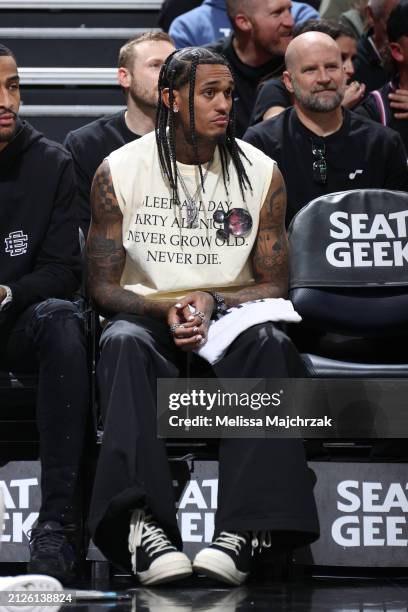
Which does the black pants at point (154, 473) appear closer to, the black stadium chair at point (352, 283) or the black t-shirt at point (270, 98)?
the black stadium chair at point (352, 283)

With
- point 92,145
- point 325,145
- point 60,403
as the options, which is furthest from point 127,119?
point 60,403

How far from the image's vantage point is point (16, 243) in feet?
11.9

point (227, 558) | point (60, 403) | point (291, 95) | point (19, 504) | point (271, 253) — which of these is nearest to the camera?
point (227, 558)

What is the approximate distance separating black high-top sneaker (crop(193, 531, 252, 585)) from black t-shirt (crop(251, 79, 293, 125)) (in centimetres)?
218

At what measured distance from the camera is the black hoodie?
3.63 meters

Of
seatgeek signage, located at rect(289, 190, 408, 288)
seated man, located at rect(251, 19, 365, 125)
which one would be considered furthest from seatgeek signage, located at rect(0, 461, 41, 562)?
seated man, located at rect(251, 19, 365, 125)

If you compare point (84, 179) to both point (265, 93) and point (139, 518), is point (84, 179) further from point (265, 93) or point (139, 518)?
point (139, 518)

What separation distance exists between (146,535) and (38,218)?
1088 millimetres

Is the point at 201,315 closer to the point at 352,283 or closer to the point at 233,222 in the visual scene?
the point at 233,222

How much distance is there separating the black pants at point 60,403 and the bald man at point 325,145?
3.64ft

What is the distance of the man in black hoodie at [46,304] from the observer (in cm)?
325

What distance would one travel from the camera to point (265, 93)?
4859 millimetres

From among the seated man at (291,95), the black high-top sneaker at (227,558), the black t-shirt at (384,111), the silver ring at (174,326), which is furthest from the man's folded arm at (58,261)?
the black t-shirt at (384,111)

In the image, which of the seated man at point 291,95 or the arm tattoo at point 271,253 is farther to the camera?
the seated man at point 291,95
